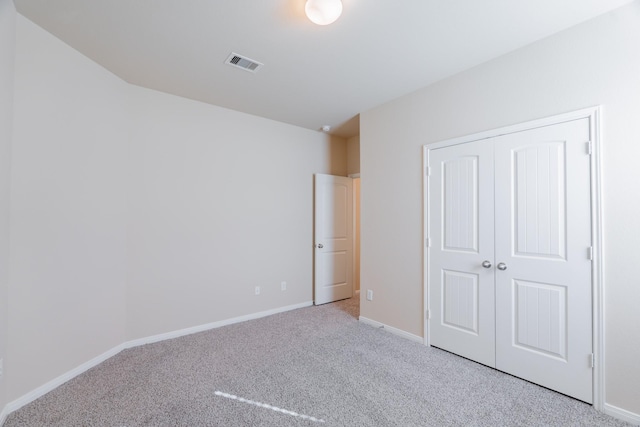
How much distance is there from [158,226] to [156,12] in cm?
197

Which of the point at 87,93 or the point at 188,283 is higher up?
the point at 87,93

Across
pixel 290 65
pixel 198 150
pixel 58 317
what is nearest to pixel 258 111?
pixel 198 150

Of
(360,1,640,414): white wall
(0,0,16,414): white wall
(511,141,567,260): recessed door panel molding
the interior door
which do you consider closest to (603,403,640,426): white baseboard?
(360,1,640,414): white wall

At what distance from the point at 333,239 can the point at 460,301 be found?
2127 mm

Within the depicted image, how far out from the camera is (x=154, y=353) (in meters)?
2.66

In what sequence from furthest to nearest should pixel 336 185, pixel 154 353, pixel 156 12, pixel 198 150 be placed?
pixel 336 185, pixel 198 150, pixel 154 353, pixel 156 12

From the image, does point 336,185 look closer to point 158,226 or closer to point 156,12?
point 158,226

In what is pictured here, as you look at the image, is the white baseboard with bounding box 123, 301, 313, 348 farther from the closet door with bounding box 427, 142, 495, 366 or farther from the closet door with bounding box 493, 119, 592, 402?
the closet door with bounding box 493, 119, 592, 402

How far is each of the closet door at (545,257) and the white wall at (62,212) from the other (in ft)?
11.5

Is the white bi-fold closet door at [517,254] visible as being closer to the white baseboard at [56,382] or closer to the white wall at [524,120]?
the white wall at [524,120]

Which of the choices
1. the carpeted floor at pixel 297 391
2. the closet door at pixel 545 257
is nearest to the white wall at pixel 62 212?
the carpeted floor at pixel 297 391

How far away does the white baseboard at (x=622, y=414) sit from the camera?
67.9 inches

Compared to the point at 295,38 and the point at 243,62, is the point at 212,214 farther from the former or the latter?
the point at 295,38

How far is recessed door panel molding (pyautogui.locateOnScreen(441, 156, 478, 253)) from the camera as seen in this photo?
2533 millimetres
